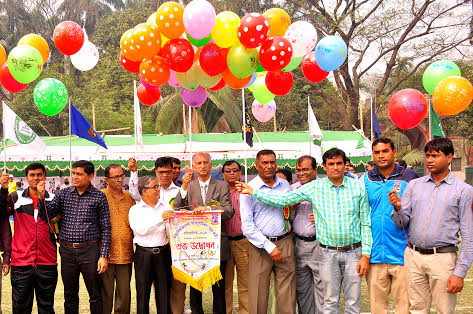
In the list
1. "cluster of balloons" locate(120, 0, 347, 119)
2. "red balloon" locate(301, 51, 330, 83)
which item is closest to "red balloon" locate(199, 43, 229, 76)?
"cluster of balloons" locate(120, 0, 347, 119)

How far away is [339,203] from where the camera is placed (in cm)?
478

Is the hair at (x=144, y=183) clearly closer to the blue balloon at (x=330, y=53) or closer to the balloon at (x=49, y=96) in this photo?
the balloon at (x=49, y=96)

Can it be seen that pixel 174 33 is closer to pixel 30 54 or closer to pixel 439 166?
pixel 30 54

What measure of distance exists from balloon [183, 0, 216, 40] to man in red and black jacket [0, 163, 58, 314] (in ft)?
7.90

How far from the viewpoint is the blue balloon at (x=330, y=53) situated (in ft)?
23.7

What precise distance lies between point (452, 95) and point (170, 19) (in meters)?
3.91

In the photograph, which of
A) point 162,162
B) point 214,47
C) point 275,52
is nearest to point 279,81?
point 275,52

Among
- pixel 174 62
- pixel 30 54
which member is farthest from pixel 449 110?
pixel 30 54

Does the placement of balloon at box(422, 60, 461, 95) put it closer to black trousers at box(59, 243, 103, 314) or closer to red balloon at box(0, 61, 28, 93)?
black trousers at box(59, 243, 103, 314)

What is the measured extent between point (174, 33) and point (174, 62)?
36 centimetres

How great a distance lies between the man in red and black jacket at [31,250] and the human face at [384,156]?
10.9 feet

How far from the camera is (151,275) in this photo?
18.4ft

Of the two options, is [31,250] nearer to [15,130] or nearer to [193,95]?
[15,130]

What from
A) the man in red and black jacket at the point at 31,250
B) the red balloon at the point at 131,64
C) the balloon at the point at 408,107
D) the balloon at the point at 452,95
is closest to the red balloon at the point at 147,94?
the red balloon at the point at 131,64
